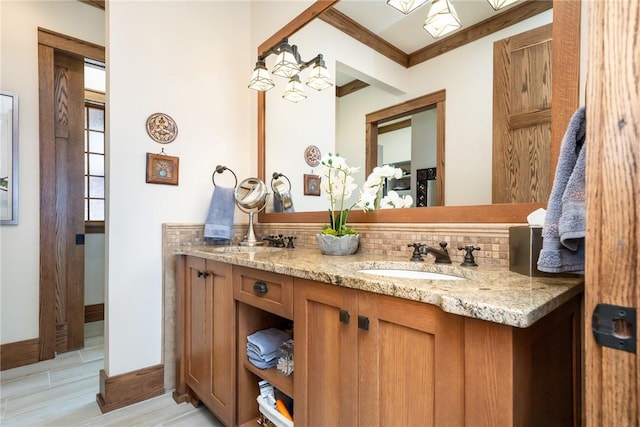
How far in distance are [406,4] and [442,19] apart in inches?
7.4

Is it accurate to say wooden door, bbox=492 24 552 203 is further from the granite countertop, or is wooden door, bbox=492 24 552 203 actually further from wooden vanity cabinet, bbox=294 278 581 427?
wooden vanity cabinet, bbox=294 278 581 427

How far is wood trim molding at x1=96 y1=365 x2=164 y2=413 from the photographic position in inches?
64.1

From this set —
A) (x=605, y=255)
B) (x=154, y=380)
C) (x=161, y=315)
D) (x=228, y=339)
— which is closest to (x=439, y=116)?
(x=605, y=255)

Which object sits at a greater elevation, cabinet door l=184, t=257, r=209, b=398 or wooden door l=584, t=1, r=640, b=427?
wooden door l=584, t=1, r=640, b=427

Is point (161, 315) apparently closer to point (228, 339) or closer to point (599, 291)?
point (228, 339)

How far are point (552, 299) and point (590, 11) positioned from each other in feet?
1.51

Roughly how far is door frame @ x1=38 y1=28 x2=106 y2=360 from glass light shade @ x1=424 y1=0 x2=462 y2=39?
2.56 metres

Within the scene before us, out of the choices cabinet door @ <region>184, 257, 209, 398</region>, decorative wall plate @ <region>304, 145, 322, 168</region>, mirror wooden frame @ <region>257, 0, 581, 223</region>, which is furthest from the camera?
decorative wall plate @ <region>304, 145, 322, 168</region>

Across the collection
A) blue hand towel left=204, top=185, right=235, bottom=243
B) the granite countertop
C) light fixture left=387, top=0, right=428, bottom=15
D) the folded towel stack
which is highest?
light fixture left=387, top=0, right=428, bottom=15

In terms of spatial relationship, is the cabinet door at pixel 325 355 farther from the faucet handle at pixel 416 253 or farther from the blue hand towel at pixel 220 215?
the blue hand towel at pixel 220 215

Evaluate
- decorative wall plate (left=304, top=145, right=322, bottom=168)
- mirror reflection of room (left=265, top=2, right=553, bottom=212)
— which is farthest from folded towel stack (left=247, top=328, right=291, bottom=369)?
decorative wall plate (left=304, top=145, right=322, bottom=168)

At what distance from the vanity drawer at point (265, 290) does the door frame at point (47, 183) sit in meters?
1.87

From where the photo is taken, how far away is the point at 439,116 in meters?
1.26

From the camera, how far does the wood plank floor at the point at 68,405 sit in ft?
5.05
